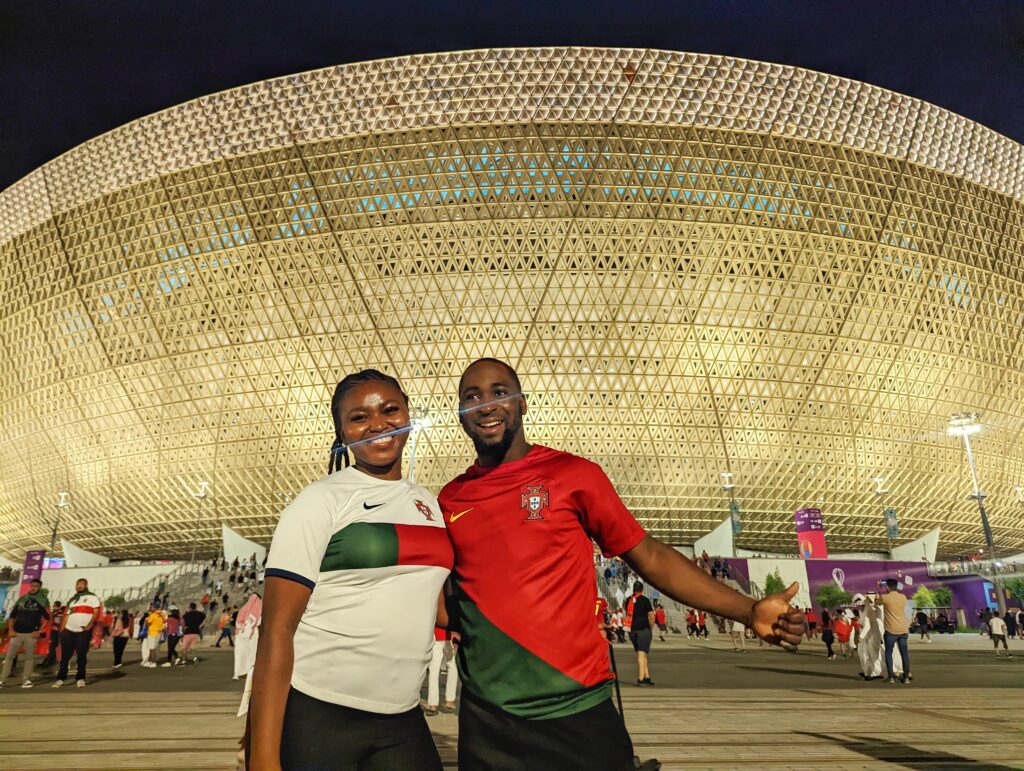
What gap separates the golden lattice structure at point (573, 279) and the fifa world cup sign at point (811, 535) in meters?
7.52

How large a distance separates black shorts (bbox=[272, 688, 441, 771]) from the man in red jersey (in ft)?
0.75

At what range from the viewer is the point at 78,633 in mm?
9773

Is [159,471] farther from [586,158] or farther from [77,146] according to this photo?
[586,158]

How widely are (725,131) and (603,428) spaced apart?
17.8 metres

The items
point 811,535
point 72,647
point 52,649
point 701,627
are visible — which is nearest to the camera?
point 72,647

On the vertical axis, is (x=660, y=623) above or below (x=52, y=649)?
below

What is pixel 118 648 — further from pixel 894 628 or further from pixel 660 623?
pixel 660 623

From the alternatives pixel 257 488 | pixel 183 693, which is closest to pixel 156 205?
pixel 257 488

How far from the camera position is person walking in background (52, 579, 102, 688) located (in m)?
9.57

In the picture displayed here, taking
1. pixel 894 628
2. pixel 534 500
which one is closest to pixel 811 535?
pixel 894 628

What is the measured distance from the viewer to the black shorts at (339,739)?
1.68 meters

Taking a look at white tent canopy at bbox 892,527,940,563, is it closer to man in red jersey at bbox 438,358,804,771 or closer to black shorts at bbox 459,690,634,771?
man in red jersey at bbox 438,358,804,771

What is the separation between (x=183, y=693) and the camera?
8477 mm

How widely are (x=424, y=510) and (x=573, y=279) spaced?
34.3 meters
